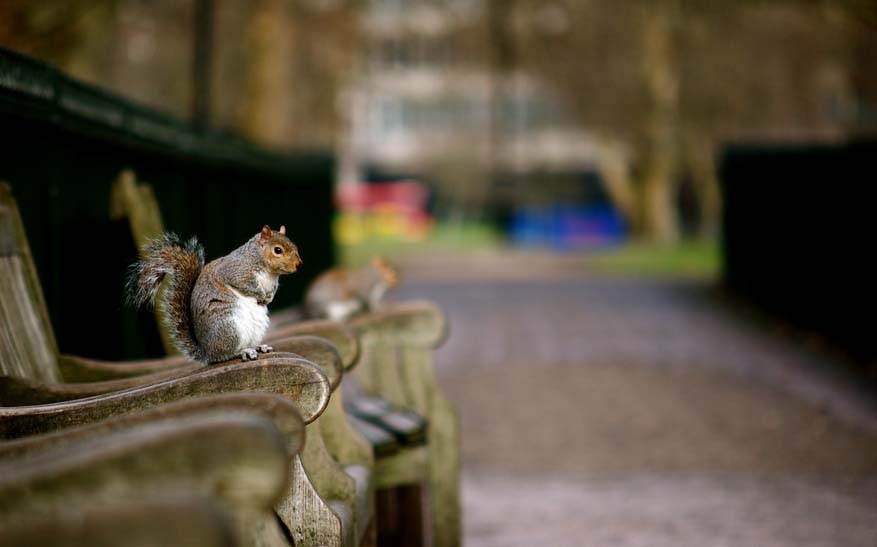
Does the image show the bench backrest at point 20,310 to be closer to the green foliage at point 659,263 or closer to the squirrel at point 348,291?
the squirrel at point 348,291

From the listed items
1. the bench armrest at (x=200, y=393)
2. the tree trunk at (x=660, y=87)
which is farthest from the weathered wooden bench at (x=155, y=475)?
the tree trunk at (x=660, y=87)

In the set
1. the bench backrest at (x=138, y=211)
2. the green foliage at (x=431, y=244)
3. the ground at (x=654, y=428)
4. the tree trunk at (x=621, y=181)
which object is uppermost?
the tree trunk at (x=621, y=181)

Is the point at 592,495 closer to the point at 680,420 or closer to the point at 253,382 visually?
the point at 680,420

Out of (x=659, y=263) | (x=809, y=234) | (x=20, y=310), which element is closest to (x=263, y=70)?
(x=659, y=263)

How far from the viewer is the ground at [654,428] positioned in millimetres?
4656

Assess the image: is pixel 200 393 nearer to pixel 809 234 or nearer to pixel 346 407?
pixel 346 407

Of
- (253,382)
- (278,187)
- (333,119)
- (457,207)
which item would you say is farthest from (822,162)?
(457,207)

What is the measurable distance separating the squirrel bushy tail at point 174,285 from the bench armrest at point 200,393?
0.36 meters

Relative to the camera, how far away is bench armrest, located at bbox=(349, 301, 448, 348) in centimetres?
356

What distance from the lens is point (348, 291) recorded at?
13.0 feet

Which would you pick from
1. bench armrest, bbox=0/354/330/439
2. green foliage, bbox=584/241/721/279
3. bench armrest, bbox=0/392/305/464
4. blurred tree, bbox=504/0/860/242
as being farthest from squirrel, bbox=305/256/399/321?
blurred tree, bbox=504/0/860/242

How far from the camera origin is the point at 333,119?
84.5ft

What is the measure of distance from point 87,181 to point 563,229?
1247 inches

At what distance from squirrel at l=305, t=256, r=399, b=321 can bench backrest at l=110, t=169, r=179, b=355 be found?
0.62 m
